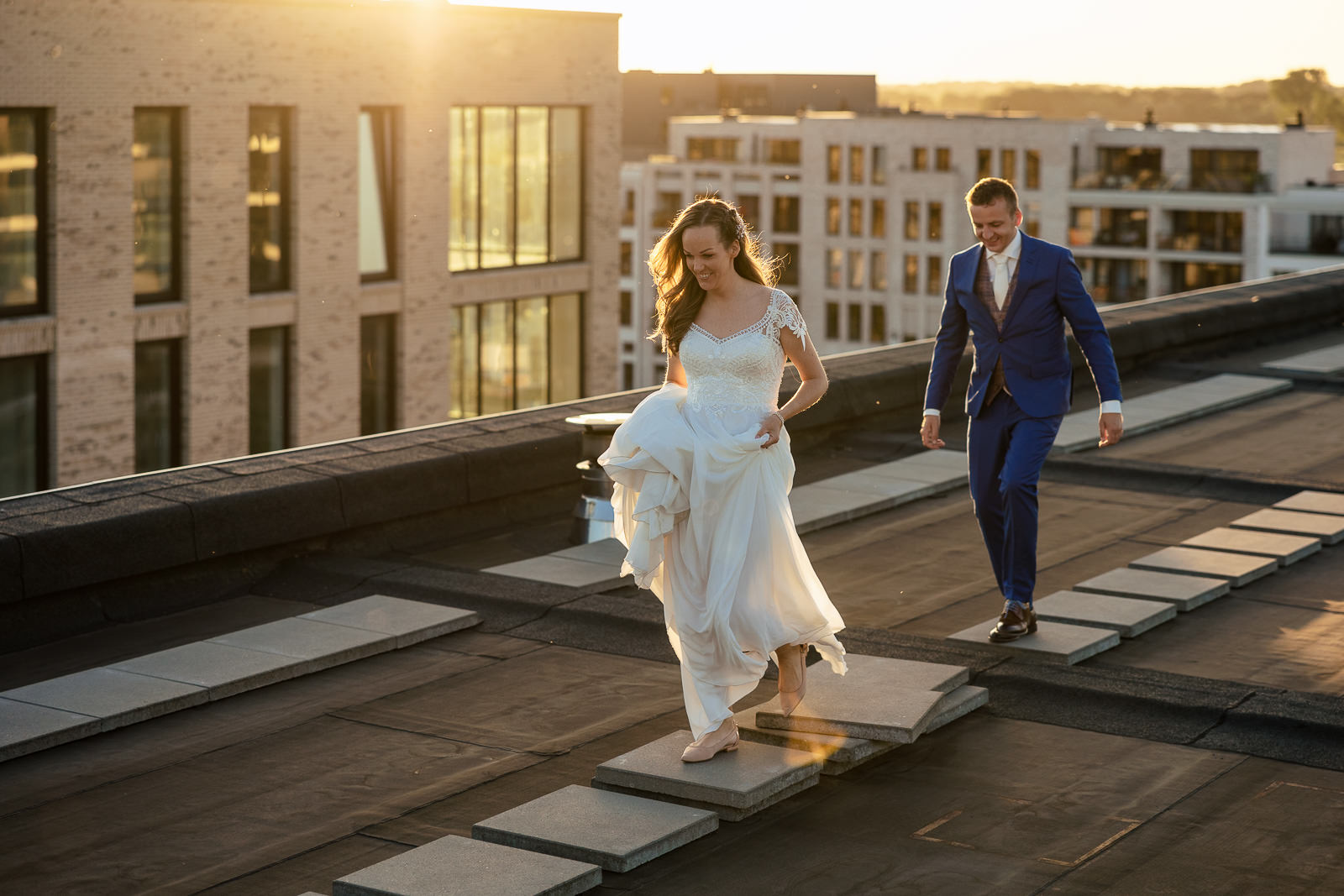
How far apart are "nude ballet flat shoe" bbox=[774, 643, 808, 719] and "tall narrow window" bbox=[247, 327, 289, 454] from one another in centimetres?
2964

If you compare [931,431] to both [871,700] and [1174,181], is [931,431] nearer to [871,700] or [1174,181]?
[871,700]

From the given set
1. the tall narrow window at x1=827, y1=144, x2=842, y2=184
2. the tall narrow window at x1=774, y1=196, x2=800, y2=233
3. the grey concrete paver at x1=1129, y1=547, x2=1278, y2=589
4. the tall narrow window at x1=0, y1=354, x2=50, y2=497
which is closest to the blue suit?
the grey concrete paver at x1=1129, y1=547, x2=1278, y2=589

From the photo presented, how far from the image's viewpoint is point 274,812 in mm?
5945

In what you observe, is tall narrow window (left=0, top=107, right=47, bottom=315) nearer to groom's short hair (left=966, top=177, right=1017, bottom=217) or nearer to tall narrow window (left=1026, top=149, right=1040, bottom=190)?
groom's short hair (left=966, top=177, right=1017, bottom=217)

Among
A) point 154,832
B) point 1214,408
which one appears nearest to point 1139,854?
point 154,832

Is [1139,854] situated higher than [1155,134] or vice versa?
[1155,134]

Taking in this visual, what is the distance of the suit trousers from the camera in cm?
769

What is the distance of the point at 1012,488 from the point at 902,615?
1.04 meters

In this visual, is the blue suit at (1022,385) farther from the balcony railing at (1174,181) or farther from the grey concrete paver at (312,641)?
the balcony railing at (1174,181)

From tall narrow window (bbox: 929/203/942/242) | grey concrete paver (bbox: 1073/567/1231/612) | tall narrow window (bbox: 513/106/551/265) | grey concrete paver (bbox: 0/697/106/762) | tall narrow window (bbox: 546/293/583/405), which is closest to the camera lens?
grey concrete paver (bbox: 0/697/106/762)

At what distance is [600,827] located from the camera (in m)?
5.59

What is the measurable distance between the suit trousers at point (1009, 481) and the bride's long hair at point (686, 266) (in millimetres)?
1829

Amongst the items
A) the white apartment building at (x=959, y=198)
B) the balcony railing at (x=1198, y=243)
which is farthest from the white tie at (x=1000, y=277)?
the balcony railing at (x=1198, y=243)

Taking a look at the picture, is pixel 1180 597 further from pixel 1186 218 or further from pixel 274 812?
pixel 1186 218
